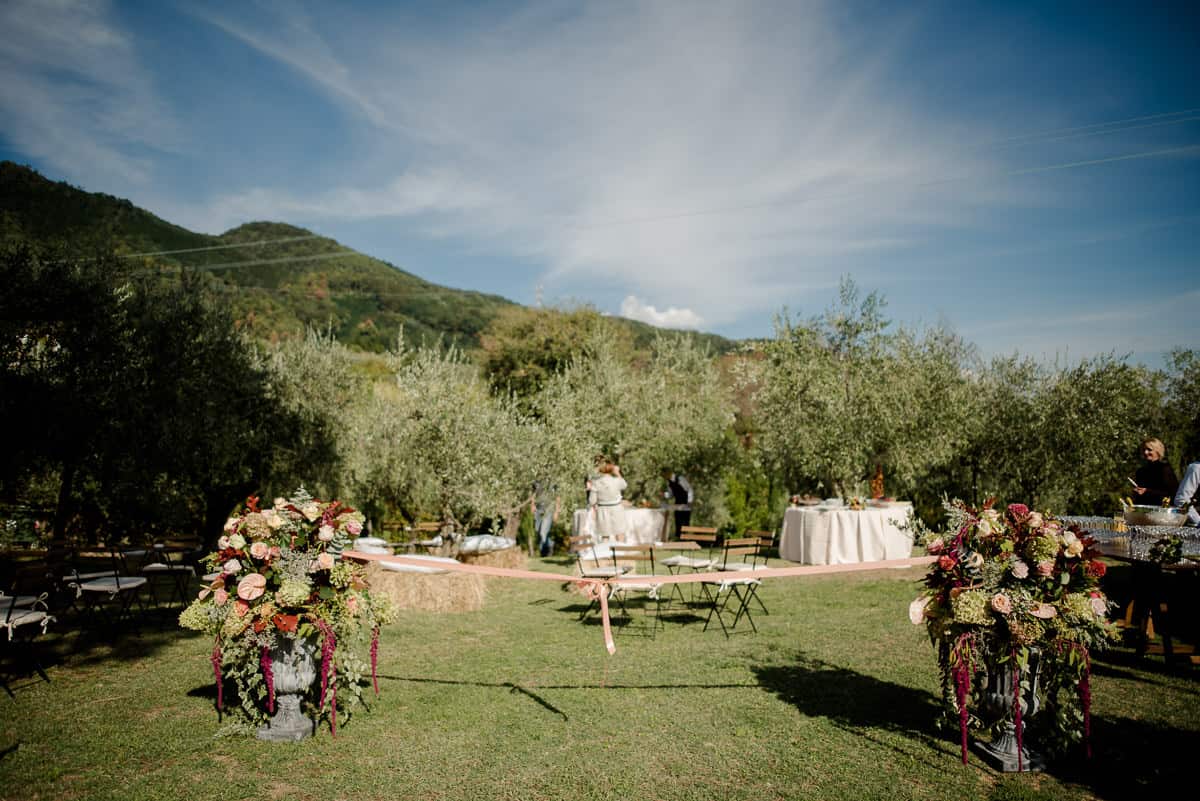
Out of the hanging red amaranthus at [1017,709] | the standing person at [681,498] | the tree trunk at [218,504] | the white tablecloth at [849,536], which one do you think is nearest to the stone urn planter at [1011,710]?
the hanging red amaranthus at [1017,709]

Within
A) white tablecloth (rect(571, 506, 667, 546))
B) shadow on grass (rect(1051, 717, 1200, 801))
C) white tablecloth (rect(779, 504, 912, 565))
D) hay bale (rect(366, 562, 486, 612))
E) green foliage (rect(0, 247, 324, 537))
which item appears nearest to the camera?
shadow on grass (rect(1051, 717, 1200, 801))

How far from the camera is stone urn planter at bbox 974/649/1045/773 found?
13.9 feet

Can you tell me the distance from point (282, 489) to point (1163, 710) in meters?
13.1

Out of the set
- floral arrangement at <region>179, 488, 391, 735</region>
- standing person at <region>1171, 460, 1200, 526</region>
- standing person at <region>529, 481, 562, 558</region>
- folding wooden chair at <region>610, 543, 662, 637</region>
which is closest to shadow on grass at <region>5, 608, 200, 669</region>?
floral arrangement at <region>179, 488, 391, 735</region>

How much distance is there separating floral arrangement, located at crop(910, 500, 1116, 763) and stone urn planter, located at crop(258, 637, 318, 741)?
4265 millimetres

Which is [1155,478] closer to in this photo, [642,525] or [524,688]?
[524,688]

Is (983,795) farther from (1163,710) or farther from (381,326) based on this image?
(381,326)

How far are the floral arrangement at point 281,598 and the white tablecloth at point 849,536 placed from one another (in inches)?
390

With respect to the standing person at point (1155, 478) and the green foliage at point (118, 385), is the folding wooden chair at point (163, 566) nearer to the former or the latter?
the green foliage at point (118, 385)

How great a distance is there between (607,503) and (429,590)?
17.7 feet

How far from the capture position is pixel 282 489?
1291cm

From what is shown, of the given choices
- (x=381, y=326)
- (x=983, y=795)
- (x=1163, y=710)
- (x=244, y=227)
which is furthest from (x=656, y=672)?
(x=244, y=227)

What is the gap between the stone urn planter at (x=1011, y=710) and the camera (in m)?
4.22

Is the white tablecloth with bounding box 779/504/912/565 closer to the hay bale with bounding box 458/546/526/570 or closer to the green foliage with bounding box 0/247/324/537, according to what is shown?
the hay bale with bounding box 458/546/526/570
